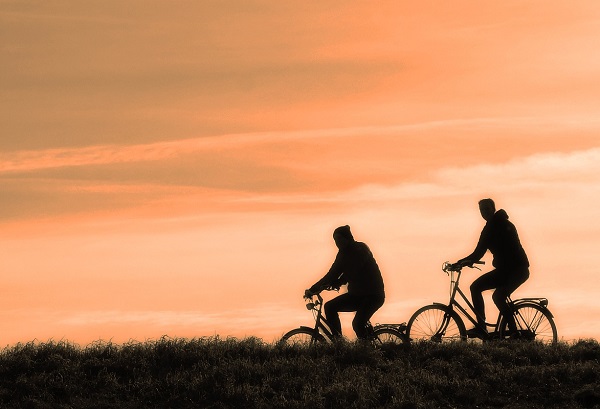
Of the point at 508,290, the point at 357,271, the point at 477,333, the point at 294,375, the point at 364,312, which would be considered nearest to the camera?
the point at 294,375

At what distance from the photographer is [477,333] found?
21.8 metres

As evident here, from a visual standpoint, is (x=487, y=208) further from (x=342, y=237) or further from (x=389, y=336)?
(x=389, y=336)

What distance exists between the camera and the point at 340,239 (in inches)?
825

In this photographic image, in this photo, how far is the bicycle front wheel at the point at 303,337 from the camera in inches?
831

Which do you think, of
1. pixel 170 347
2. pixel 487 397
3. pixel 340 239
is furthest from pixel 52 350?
pixel 487 397

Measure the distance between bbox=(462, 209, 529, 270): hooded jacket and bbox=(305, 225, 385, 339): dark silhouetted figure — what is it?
6.93ft

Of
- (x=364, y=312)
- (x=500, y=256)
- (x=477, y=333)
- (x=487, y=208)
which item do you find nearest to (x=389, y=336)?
(x=364, y=312)

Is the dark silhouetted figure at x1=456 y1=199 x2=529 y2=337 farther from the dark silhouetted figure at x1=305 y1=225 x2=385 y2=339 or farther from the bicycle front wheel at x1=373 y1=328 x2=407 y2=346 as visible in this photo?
the dark silhouetted figure at x1=305 y1=225 x2=385 y2=339

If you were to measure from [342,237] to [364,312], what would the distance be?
4.66 ft

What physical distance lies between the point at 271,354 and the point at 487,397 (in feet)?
13.2

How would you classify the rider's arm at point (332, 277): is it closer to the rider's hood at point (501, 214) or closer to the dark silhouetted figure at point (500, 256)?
the dark silhouetted figure at point (500, 256)

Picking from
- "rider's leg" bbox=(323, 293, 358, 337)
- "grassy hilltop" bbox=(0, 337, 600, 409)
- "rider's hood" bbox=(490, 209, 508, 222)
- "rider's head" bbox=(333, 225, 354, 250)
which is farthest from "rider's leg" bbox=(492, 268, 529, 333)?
"rider's head" bbox=(333, 225, 354, 250)

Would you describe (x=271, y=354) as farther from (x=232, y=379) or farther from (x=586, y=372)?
(x=586, y=372)

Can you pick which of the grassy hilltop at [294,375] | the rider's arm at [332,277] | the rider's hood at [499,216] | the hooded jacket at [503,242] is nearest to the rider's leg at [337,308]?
the rider's arm at [332,277]
